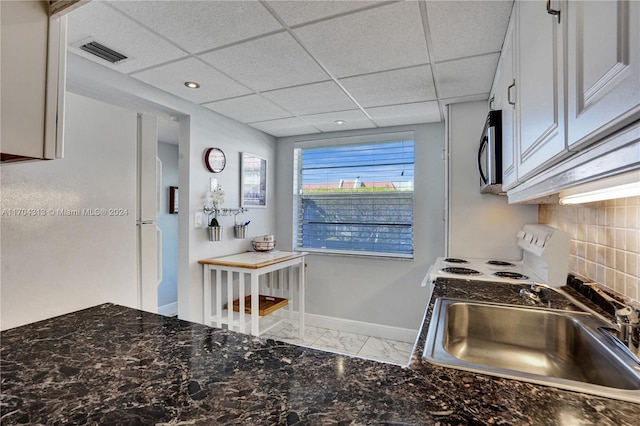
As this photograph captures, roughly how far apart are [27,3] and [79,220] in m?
1.07

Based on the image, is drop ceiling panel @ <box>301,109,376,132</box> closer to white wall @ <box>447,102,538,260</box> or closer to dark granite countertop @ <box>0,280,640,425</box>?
white wall @ <box>447,102,538,260</box>

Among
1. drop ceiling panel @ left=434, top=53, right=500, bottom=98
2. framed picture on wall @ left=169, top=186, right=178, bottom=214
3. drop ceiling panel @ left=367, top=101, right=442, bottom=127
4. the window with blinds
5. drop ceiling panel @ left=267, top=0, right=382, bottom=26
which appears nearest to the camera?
drop ceiling panel @ left=267, top=0, right=382, bottom=26

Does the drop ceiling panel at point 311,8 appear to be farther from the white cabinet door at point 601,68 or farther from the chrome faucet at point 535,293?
the chrome faucet at point 535,293

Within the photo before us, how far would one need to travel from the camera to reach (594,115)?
1.89 ft

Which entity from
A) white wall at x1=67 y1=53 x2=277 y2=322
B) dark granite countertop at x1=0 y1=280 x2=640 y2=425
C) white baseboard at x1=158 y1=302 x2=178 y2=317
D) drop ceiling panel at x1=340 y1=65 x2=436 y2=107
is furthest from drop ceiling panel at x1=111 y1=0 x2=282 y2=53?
white baseboard at x1=158 y1=302 x2=178 y2=317

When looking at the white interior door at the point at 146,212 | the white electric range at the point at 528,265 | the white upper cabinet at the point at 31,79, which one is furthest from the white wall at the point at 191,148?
the white electric range at the point at 528,265

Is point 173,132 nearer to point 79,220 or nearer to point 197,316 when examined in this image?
point 197,316

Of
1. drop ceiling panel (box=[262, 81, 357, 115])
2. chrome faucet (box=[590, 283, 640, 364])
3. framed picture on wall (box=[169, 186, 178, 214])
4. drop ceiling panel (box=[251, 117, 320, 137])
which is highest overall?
drop ceiling panel (box=[251, 117, 320, 137])

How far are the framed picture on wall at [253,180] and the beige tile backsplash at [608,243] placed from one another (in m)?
2.66

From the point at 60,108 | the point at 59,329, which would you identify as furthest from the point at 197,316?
the point at 60,108

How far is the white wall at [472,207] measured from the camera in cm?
244

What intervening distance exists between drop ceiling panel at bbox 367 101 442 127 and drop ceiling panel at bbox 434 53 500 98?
303 millimetres

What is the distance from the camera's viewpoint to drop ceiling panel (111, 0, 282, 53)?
139 cm

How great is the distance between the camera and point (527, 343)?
1.22 meters
